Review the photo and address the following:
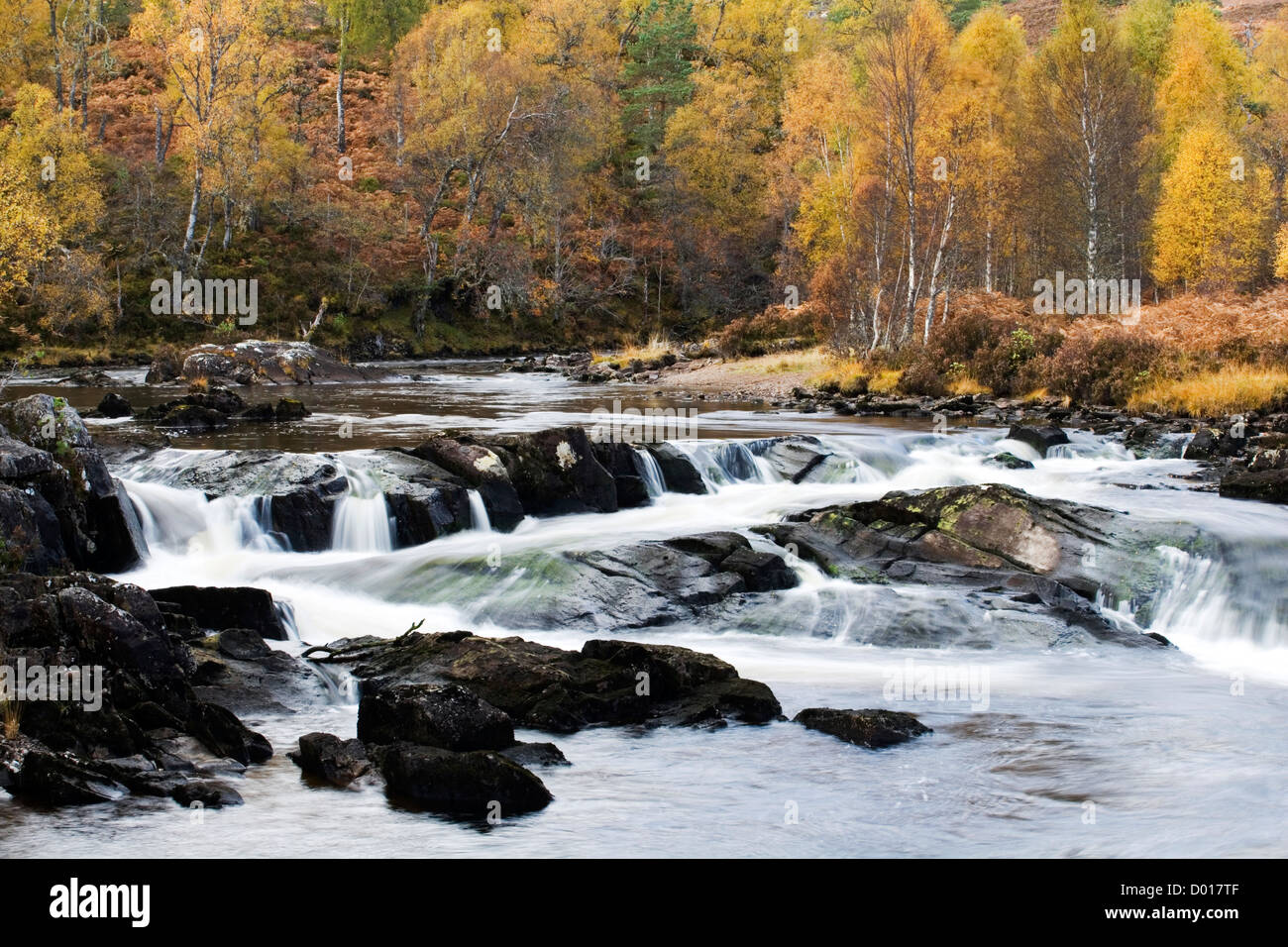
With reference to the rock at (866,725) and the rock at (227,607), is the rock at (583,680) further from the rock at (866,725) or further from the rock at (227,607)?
the rock at (227,607)

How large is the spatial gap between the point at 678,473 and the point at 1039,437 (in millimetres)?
8388

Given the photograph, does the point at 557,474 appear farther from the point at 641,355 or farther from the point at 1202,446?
the point at 641,355

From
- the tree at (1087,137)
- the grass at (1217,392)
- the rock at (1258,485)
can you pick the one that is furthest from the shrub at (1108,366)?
the tree at (1087,137)

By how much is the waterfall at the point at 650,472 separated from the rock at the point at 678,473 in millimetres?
87

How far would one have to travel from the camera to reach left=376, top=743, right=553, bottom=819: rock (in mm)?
7289

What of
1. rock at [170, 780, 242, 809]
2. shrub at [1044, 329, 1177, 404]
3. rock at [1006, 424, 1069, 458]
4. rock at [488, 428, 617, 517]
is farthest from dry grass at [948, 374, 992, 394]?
rock at [170, 780, 242, 809]

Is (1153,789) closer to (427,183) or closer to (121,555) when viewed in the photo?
(121,555)

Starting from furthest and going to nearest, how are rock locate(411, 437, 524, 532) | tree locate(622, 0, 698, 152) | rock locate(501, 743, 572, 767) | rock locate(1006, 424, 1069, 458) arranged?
tree locate(622, 0, 698, 152) → rock locate(1006, 424, 1069, 458) → rock locate(411, 437, 524, 532) → rock locate(501, 743, 572, 767)

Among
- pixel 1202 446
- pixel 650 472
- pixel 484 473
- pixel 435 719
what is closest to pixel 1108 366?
pixel 1202 446

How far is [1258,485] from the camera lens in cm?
1791

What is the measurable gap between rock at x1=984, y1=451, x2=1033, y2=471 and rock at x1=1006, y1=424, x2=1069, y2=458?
0.99m

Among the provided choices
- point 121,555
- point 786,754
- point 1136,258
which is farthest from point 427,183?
point 786,754

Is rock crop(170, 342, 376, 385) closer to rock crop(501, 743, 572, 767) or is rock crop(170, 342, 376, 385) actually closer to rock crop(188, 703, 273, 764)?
rock crop(188, 703, 273, 764)

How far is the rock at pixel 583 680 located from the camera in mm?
9328
